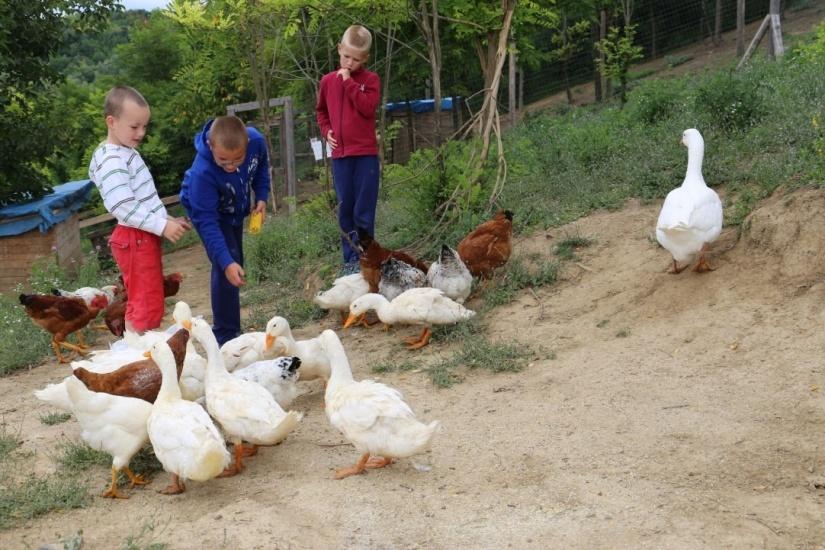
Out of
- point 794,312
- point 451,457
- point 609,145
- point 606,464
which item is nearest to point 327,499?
point 451,457

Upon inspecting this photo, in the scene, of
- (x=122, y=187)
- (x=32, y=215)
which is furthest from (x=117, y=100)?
A: (x=32, y=215)

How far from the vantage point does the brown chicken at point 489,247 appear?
23.7 ft

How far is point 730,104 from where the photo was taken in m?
8.91

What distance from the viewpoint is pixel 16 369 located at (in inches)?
289

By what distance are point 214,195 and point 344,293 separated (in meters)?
1.79

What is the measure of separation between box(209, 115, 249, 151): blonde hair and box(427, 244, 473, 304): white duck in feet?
6.38

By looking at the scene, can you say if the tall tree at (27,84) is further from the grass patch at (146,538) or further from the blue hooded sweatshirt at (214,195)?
the grass patch at (146,538)

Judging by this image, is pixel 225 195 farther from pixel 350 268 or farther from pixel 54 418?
pixel 350 268

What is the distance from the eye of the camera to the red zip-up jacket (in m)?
7.41

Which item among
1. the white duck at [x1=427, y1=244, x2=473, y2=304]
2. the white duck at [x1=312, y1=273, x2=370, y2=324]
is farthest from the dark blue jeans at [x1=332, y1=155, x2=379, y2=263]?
the white duck at [x1=427, y1=244, x2=473, y2=304]

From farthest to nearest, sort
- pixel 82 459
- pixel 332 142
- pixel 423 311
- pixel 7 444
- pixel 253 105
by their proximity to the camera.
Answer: pixel 253 105 < pixel 332 142 < pixel 423 311 < pixel 7 444 < pixel 82 459

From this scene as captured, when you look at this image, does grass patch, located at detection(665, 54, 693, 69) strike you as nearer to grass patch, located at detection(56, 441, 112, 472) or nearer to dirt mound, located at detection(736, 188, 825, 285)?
dirt mound, located at detection(736, 188, 825, 285)

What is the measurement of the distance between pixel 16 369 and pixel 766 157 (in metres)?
6.87

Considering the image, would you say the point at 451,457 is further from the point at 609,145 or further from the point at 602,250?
the point at 609,145
